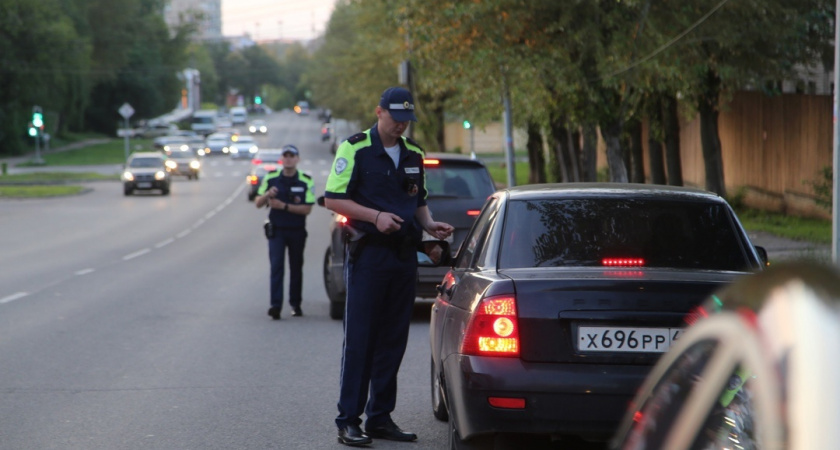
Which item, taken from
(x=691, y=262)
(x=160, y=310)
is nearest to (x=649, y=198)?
(x=691, y=262)

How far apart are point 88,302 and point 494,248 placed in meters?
9.13

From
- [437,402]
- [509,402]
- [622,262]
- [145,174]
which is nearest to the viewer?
[509,402]

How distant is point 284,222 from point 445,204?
1752 mm

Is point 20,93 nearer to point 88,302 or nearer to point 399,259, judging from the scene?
point 88,302

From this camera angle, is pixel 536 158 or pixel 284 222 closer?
pixel 284 222

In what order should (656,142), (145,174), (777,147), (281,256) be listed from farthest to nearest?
(145,174), (656,142), (777,147), (281,256)

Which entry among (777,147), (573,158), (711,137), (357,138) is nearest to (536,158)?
(573,158)

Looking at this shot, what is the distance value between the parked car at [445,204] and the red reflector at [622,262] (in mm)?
5794

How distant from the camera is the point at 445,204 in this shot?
12.0m

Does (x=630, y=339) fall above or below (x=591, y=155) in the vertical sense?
below

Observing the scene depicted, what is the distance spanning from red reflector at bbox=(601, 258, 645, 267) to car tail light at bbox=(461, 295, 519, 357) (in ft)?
2.47

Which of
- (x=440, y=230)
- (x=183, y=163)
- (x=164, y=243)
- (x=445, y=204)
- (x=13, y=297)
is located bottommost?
(x=164, y=243)

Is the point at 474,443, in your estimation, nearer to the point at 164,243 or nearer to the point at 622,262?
the point at 622,262

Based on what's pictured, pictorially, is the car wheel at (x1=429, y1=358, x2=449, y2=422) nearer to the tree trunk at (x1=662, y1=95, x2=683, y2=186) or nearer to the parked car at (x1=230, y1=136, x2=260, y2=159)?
the tree trunk at (x1=662, y1=95, x2=683, y2=186)
